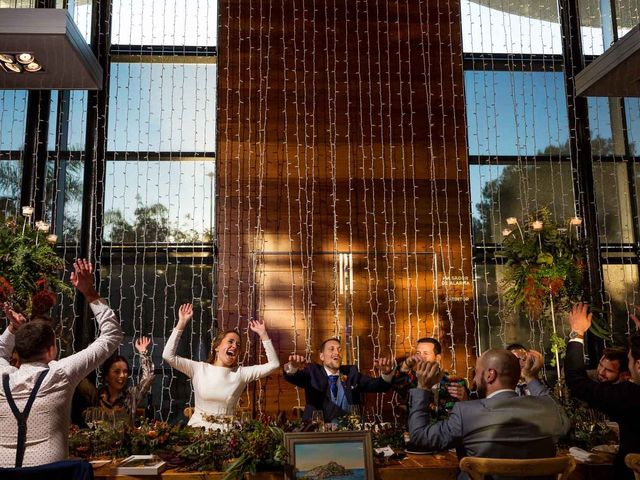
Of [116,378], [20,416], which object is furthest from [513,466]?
[116,378]

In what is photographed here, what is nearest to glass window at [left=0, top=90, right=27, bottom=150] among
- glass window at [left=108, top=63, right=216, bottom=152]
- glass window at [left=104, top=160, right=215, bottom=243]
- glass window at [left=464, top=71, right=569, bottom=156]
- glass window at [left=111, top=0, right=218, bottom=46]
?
glass window at [left=108, top=63, right=216, bottom=152]

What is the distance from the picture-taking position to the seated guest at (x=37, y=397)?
8.21 ft

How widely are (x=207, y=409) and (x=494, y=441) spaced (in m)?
2.31

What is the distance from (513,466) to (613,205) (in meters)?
5.30

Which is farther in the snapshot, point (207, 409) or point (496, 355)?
point (207, 409)

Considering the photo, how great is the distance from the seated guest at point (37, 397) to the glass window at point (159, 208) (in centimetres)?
396

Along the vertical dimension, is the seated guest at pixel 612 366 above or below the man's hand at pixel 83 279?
below

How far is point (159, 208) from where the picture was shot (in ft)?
21.8

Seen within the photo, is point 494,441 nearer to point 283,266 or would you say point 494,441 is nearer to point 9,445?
point 9,445

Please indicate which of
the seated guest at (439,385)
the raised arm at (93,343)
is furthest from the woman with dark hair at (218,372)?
the raised arm at (93,343)

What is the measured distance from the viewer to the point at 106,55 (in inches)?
268

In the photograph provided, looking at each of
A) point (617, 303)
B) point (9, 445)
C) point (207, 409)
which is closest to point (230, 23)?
point (207, 409)

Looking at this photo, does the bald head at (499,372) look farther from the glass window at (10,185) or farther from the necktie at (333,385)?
the glass window at (10,185)

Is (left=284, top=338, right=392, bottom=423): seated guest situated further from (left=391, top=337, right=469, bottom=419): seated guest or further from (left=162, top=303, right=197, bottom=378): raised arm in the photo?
(left=162, top=303, right=197, bottom=378): raised arm
